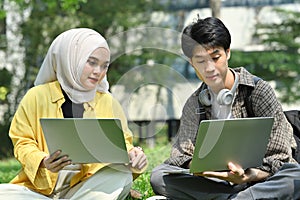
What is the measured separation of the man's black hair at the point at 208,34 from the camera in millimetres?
3555

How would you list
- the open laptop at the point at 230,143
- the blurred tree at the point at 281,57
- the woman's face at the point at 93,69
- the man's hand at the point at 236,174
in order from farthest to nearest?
the blurred tree at the point at 281,57
the woman's face at the point at 93,69
the man's hand at the point at 236,174
the open laptop at the point at 230,143

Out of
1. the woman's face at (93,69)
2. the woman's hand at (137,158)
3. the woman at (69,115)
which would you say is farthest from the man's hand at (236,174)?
the woman's face at (93,69)

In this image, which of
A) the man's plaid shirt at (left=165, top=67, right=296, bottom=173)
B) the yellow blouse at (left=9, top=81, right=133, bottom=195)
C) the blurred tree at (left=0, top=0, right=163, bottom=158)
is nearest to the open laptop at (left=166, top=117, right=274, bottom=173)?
the man's plaid shirt at (left=165, top=67, right=296, bottom=173)

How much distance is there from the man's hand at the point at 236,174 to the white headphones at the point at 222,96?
0.39 m

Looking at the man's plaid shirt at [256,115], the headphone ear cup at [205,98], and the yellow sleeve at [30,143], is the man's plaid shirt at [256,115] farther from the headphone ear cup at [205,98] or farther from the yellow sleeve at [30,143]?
the yellow sleeve at [30,143]

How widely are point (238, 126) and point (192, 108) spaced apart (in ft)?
1.87

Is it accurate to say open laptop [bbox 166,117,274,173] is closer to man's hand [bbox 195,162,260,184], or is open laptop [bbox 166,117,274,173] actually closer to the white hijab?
man's hand [bbox 195,162,260,184]

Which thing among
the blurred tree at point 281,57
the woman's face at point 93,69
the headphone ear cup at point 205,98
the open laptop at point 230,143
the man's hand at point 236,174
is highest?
the woman's face at point 93,69

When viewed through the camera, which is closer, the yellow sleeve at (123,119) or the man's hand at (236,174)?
the man's hand at (236,174)

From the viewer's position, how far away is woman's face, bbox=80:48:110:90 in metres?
3.66

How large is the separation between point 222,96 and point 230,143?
36 cm

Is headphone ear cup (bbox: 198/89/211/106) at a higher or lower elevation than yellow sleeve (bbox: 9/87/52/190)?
higher

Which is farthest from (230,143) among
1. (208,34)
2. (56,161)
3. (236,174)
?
(56,161)

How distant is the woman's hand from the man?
0.79ft
